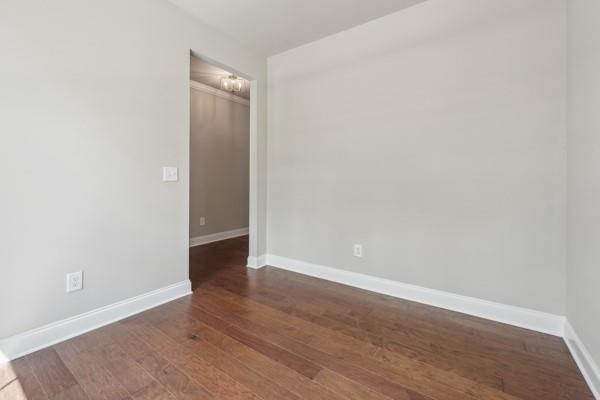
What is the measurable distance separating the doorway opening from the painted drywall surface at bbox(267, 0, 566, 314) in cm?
141

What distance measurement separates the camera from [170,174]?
227 centimetres

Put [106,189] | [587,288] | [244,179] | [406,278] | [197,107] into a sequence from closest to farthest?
[587,288]
[106,189]
[406,278]
[197,107]
[244,179]

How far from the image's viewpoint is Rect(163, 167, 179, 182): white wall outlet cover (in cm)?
223

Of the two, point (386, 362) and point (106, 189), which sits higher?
point (106, 189)

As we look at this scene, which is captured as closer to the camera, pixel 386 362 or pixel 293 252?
pixel 386 362

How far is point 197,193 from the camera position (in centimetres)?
428

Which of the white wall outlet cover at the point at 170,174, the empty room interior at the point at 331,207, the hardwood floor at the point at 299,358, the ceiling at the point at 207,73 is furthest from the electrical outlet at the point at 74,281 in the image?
the ceiling at the point at 207,73

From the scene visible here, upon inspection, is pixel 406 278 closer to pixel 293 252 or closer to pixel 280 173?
pixel 293 252

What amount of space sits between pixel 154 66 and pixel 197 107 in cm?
213

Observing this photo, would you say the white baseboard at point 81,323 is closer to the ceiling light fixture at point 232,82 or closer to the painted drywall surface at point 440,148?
the painted drywall surface at point 440,148

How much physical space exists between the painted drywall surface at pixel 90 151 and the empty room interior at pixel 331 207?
0.01m

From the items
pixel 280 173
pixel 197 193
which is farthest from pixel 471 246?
pixel 197 193

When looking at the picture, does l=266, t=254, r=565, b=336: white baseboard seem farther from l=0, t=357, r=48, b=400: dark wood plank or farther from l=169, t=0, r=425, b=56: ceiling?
l=169, t=0, r=425, b=56: ceiling

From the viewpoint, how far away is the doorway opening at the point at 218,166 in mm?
3921
